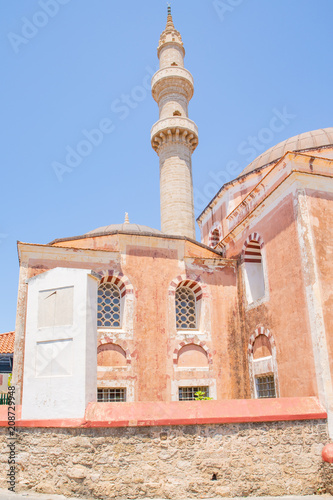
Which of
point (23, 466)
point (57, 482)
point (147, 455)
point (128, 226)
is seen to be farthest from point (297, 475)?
point (128, 226)

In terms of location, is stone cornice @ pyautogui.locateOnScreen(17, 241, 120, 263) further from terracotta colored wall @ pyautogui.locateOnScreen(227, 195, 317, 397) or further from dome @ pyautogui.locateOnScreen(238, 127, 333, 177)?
dome @ pyautogui.locateOnScreen(238, 127, 333, 177)

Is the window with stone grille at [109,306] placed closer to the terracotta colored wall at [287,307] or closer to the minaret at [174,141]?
the terracotta colored wall at [287,307]

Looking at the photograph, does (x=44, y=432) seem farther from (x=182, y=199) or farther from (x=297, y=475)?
(x=182, y=199)

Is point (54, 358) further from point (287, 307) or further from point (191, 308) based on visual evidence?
point (191, 308)

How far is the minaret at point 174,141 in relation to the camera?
1786 centimetres

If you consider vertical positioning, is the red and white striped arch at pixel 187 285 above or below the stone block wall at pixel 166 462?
→ above

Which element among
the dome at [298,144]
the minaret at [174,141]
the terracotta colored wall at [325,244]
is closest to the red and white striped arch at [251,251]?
the terracotta colored wall at [325,244]

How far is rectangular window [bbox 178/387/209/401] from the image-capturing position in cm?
1021

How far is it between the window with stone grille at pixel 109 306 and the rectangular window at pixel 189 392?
7.11ft

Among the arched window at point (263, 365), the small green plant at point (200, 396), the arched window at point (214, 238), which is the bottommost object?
the small green plant at point (200, 396)

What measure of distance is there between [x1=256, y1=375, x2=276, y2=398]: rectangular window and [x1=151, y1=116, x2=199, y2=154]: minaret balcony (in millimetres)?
12101

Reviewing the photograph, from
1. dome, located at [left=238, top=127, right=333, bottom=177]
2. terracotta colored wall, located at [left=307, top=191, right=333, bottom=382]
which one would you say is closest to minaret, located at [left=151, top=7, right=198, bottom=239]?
dome, located at [left=238, top=127, right=333, bottom=177]

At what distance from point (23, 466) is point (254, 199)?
828 centimetres

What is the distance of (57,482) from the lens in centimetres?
615
